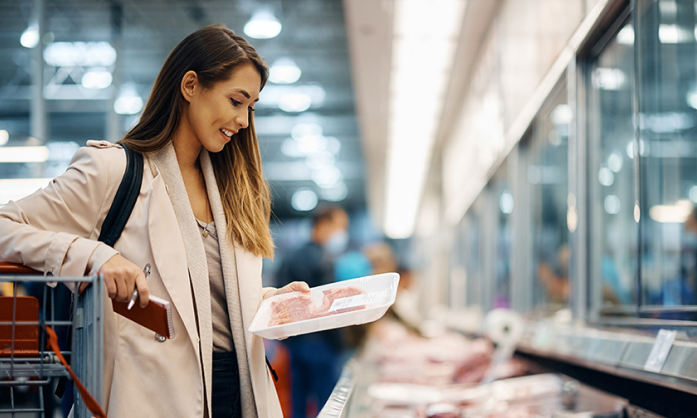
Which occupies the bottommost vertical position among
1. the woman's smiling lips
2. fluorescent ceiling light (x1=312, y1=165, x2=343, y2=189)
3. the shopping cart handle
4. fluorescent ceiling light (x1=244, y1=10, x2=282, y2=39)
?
the shopping cart handle

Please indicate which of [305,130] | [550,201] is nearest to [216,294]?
[550,201]

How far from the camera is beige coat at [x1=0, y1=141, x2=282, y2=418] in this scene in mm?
1404

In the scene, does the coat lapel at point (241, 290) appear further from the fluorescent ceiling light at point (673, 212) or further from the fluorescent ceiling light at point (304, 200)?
the fluorescent ceiling light at point (304, 200)

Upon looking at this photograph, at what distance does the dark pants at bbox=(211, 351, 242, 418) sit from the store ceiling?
427cm

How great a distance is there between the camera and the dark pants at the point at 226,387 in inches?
66.7

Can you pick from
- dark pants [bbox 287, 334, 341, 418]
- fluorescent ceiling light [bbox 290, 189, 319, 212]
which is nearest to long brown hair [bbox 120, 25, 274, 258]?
dark pants [bbox 287, 334, 341, 418]

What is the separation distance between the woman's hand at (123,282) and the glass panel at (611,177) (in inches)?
→ 115

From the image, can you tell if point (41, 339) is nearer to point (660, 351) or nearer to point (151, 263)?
point (151, 263)

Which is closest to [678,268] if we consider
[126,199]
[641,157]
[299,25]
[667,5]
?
[641,157]

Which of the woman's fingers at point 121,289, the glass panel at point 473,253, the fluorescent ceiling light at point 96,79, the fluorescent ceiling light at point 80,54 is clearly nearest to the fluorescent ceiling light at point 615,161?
the woman's fingers at point 121,289

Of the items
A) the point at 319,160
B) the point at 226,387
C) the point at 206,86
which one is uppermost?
the point at 319,160

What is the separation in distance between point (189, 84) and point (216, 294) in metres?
0.58

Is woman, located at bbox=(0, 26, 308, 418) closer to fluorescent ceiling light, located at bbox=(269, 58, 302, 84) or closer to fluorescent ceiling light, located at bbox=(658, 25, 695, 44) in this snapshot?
fluorescent ceiling light, located at bbox=(658, 25, 695, 44)

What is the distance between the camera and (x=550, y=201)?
18.4ft
